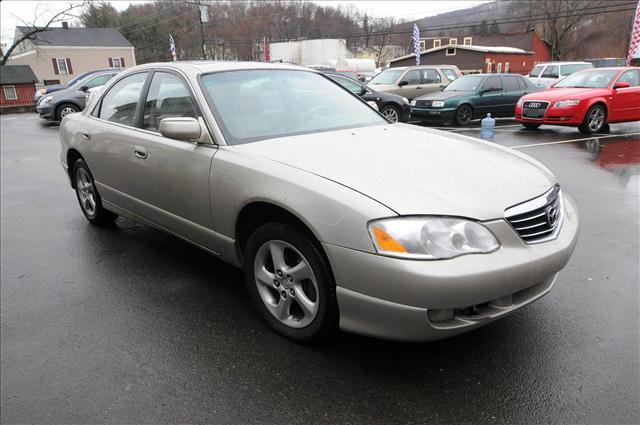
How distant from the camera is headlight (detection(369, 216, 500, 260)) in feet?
6.95

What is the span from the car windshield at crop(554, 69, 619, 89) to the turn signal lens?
37.2 feet

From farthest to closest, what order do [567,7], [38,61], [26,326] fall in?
1. [38,61]
2. [567,7]
3. [26,326]

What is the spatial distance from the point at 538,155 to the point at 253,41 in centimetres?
6620

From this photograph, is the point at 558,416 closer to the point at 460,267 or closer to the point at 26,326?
the point at 460,267

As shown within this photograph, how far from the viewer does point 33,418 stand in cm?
221

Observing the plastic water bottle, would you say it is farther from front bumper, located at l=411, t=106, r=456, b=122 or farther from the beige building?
the beige building

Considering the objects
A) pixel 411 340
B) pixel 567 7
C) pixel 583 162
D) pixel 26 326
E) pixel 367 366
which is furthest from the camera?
pixel 567 7

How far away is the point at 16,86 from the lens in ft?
119

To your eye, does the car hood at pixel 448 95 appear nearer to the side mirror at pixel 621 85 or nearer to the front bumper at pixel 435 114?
the front bumper at pixel 435 114

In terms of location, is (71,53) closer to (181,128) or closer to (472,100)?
(472,100)

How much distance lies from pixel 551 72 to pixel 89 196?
75.4ft

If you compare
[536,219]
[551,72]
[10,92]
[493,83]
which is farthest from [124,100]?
[10,92]

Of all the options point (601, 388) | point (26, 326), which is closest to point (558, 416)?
point (601, 388)

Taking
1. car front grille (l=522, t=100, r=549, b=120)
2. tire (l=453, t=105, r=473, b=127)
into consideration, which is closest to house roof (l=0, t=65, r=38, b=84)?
tire (l=453, t=105, r=473, b=127)
